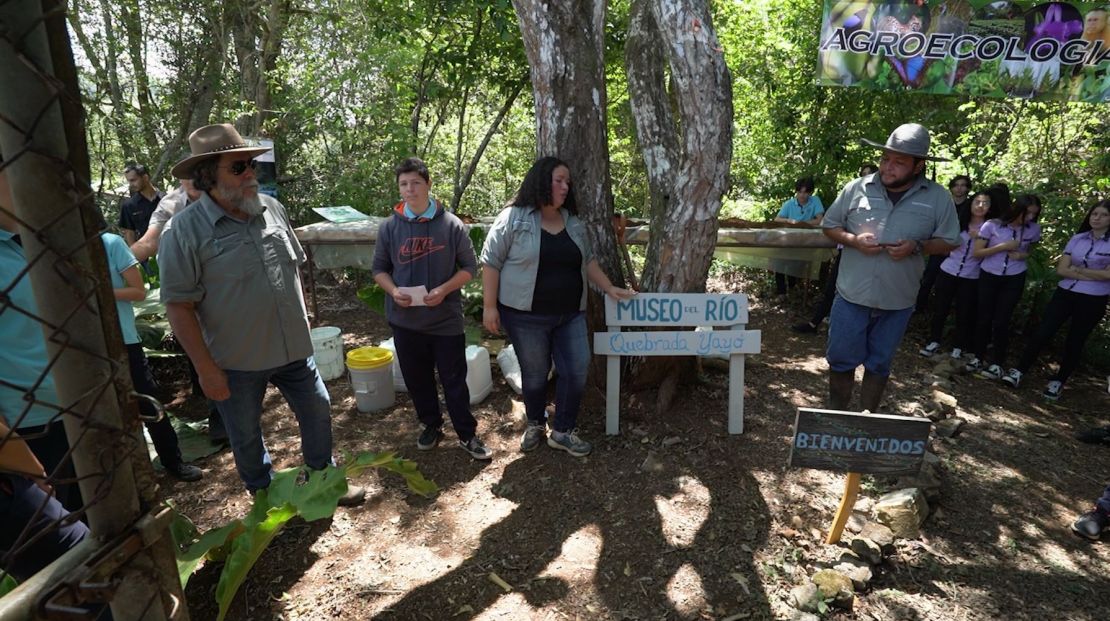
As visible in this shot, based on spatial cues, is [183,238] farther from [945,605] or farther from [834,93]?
[834,93]

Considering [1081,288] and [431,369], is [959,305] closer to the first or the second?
[1081,288]

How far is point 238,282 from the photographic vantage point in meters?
2.62

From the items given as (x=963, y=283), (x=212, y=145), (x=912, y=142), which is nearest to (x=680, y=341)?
(x=912, y=142)

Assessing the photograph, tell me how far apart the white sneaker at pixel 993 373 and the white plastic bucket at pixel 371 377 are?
533 centimetres

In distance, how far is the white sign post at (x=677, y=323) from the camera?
387cm

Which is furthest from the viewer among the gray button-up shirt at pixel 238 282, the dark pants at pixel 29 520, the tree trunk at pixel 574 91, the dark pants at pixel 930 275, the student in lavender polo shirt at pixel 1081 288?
the dark pants at pixel 930 275

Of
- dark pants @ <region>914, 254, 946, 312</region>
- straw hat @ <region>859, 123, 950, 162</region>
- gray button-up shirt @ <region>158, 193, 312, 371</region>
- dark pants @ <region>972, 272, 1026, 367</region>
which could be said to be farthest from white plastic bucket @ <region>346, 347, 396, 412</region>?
dark pants @ <region>914, 254, 946, 312</region>

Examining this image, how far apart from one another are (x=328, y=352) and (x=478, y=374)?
1.41m

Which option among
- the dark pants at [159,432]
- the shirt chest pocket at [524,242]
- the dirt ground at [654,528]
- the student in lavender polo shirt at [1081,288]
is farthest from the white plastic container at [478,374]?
the student in lavender polo shirt at [1081,288]

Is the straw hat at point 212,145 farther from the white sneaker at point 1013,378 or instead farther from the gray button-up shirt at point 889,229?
the white sneaker at point 1013,378

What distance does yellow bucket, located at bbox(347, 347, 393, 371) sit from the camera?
14.5 feet

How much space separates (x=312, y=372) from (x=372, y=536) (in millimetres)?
931

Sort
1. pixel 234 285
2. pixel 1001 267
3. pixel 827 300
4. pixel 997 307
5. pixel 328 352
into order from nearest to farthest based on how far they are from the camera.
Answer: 1. pixel 234 285
2. pixel 328 352
3. pixel 1001 267
4. pixel 997 307
5. pixel 827 300

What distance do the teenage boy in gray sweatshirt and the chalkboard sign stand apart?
198cm
